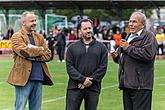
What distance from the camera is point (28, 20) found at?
8.66 meters

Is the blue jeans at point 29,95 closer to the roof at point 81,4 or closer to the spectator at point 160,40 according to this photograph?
the spectator at point 160,40

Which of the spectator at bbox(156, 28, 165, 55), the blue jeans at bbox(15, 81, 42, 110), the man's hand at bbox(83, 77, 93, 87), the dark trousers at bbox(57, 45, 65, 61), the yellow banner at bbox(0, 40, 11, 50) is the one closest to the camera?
the man's hand at bbox(83, 77, 93, 87)

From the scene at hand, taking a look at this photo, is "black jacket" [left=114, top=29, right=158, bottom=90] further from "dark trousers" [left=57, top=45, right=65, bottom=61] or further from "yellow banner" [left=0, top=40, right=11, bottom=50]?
"yellow banner" [left=0, top=40, right=11, bottom=50]

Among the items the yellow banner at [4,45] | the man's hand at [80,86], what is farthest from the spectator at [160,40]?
the man's hand at [80,86]

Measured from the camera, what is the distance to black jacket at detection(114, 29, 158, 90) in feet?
26.6

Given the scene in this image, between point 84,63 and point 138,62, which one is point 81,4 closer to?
point 84,63

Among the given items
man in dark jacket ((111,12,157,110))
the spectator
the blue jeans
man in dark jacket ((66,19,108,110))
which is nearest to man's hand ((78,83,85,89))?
man in dark jacket ((66,19,108,110))

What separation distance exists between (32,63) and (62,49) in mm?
22453

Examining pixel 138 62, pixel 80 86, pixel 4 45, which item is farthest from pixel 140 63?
pixel 4 45

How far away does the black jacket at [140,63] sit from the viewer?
8094 mm

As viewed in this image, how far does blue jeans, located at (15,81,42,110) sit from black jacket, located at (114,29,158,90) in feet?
5.11

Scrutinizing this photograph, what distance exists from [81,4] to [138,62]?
32.9 meters

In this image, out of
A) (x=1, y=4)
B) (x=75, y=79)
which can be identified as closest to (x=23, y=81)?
(x=75, y=79)

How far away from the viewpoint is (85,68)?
27.4 feet
